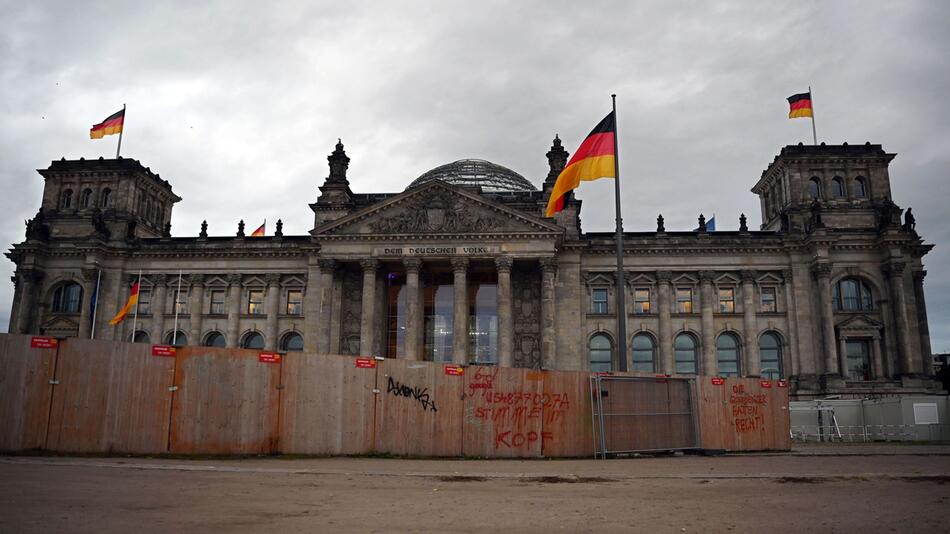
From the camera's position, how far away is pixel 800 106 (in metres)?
54.4

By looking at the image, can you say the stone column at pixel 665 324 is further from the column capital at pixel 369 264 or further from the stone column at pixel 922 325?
the column capital at pixel 369 264

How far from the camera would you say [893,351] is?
5222 centimetres

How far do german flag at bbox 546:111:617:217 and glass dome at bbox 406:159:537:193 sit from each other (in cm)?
3521

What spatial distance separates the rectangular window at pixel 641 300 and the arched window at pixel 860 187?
19172 mm

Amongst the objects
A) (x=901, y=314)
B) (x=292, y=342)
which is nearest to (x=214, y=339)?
(x=292, y=342)

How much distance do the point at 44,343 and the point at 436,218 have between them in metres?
33.4

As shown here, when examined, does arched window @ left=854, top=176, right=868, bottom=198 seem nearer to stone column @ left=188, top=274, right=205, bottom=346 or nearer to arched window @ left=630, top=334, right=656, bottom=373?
arched window @ left=630, top=334, right=656, bottom=373

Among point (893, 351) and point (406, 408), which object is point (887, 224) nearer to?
point (893, 351)

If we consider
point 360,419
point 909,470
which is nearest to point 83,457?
point 360,419

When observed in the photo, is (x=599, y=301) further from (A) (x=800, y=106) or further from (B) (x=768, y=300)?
(A) (x=800, y=106)

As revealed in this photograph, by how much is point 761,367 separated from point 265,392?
43709 millimetres

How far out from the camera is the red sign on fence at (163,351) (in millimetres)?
20891

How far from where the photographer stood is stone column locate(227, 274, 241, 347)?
56.4 meters

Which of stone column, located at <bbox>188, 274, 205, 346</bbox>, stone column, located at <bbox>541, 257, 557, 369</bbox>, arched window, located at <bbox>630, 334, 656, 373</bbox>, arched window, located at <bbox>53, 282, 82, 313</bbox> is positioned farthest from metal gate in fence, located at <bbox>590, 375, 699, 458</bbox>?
arched window, located at <bbox>53, 282, 82, 313</bbox>
